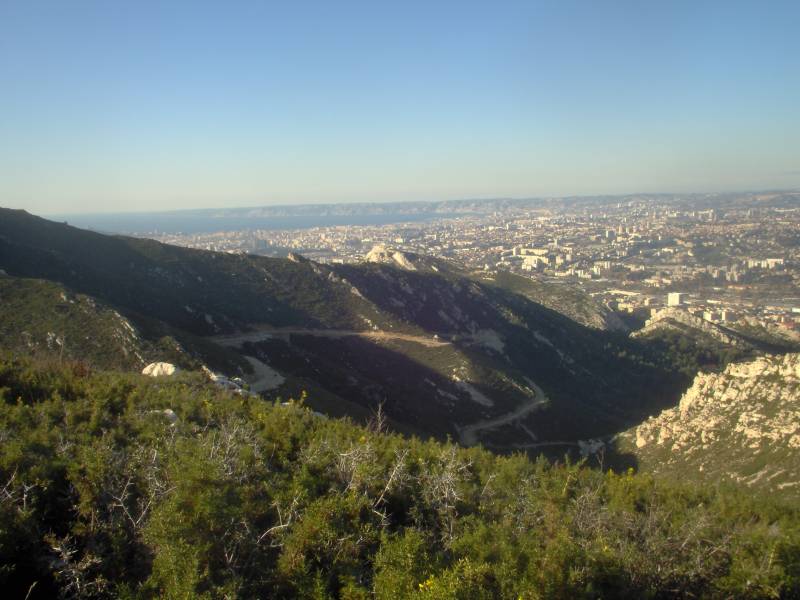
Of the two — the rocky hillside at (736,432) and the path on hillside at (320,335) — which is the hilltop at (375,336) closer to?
the path on hillside at (320,335)

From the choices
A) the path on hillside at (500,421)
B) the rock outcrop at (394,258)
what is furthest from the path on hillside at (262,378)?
the rock outcrop at (394,258)

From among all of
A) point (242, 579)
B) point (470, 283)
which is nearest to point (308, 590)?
point (242, 579)

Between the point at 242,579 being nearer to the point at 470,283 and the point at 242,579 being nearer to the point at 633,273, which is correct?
the point at 470,283

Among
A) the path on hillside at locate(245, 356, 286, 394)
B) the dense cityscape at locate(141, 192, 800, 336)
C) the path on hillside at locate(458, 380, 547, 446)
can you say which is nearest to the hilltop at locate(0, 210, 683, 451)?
the path on hillside at locate(458, 380, 547, 446)

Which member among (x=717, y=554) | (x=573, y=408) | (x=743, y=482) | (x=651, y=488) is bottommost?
(x=573, y=408)

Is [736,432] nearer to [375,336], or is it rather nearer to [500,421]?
[500,421]

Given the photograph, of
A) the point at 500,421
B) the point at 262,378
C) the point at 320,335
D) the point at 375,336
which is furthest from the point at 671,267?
the point at 262,378
